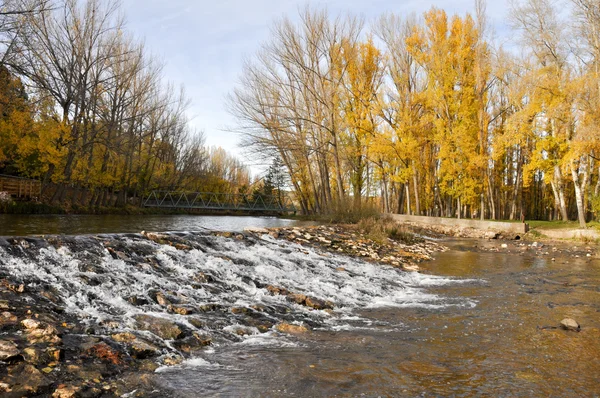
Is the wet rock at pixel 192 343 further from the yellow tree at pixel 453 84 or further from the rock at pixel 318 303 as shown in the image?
the yellow tree at pixel 453 84

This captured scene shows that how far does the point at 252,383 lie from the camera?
3.32 metres

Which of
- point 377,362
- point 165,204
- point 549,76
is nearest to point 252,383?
point 377,362

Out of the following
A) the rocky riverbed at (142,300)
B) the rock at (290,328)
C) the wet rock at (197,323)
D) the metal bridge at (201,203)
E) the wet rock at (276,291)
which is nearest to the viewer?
the rocky riverbed at (142,300)

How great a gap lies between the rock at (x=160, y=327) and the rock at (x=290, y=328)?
1089mm

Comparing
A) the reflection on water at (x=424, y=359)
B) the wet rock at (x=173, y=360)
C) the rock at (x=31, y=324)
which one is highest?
the rock at (x=31, y=324)

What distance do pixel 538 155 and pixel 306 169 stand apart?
1302cm

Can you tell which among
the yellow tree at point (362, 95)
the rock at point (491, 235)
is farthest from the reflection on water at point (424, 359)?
the yellow tree at point (362, 95)

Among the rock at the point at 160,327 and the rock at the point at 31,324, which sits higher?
the rock at the point at 31,324

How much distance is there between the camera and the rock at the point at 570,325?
492 centimetres

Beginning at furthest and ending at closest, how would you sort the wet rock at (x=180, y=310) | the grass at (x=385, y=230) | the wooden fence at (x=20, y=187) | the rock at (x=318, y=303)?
the wooden fence at (x=20, y=187) < the grass at (x=385, y=230) < the rock at (x=318, y=303) < the wet rock at (x=180, y=310)

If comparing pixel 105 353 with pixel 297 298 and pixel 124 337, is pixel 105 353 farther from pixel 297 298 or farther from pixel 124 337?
pixel 297 298

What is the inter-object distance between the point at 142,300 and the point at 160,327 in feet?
2.81

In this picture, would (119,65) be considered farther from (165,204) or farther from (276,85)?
(165,204)

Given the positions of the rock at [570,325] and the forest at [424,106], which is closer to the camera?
the rock at [570,325]
